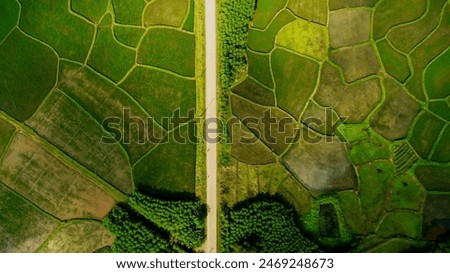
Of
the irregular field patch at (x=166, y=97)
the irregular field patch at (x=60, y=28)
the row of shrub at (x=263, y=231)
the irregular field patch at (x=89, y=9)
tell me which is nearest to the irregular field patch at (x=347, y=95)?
the row of shrub at (x=263, y=231)

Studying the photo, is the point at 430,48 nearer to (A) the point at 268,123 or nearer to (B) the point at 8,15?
(A) the point at 268,123

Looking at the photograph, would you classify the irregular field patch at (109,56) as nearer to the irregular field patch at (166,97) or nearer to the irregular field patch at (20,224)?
the irregular field patch at (166,97)

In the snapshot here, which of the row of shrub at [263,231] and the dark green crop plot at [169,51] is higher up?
the dark green crop plot at [169,51]

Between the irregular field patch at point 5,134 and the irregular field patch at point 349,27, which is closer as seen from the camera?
the irregular field patch at point 5,134

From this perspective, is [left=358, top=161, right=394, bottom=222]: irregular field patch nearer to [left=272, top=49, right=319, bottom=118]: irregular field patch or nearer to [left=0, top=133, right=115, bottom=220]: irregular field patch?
[left=272, top=49, right=319, bottom=118]: irregular field patch

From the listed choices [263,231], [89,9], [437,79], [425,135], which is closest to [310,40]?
[437,79]

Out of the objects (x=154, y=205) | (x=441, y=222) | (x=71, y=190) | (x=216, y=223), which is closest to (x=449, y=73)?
(x=441, y=222)

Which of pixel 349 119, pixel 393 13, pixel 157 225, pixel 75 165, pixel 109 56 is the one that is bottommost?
pixel 157 225
